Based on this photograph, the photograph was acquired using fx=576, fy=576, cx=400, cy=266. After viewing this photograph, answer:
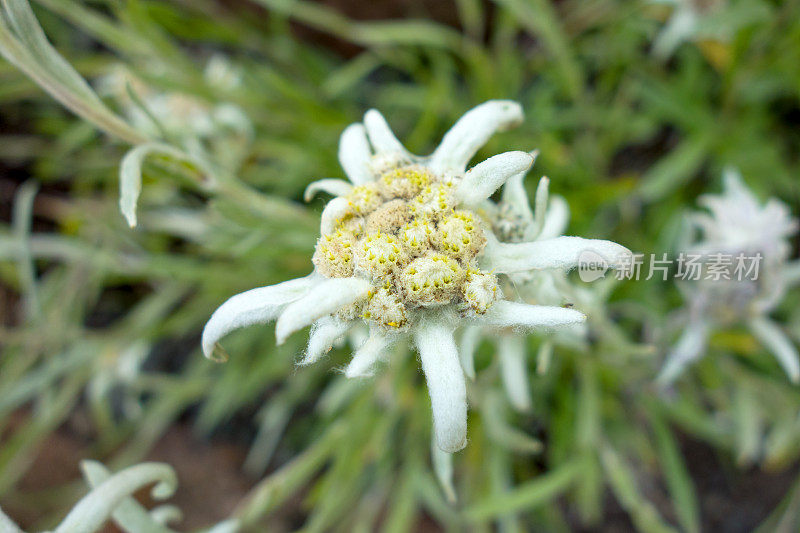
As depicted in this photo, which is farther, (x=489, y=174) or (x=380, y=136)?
(x=380, y=136)

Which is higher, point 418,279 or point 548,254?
point 548,254

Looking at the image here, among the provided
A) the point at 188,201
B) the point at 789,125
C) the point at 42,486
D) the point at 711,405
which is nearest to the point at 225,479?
the point at 42,486

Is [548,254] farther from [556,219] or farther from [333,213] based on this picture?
[556,219]

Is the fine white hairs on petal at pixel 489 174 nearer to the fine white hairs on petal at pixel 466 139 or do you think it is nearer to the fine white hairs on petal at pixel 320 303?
the fine white hairs on petal at pixel 466 139

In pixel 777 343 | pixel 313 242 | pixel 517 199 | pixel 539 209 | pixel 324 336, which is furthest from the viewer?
pixel 313 242

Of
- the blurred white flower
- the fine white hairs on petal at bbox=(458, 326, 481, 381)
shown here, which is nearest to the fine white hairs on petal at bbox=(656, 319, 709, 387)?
the fine white hairs on petal at bbox=(458, 326, 481, 381)

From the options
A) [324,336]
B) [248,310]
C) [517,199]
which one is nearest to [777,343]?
[517,199]

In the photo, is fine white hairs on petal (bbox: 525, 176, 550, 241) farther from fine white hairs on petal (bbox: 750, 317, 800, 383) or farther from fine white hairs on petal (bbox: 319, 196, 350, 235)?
fine white hairs on petal (bbox: 750, 317, 800, 383)
